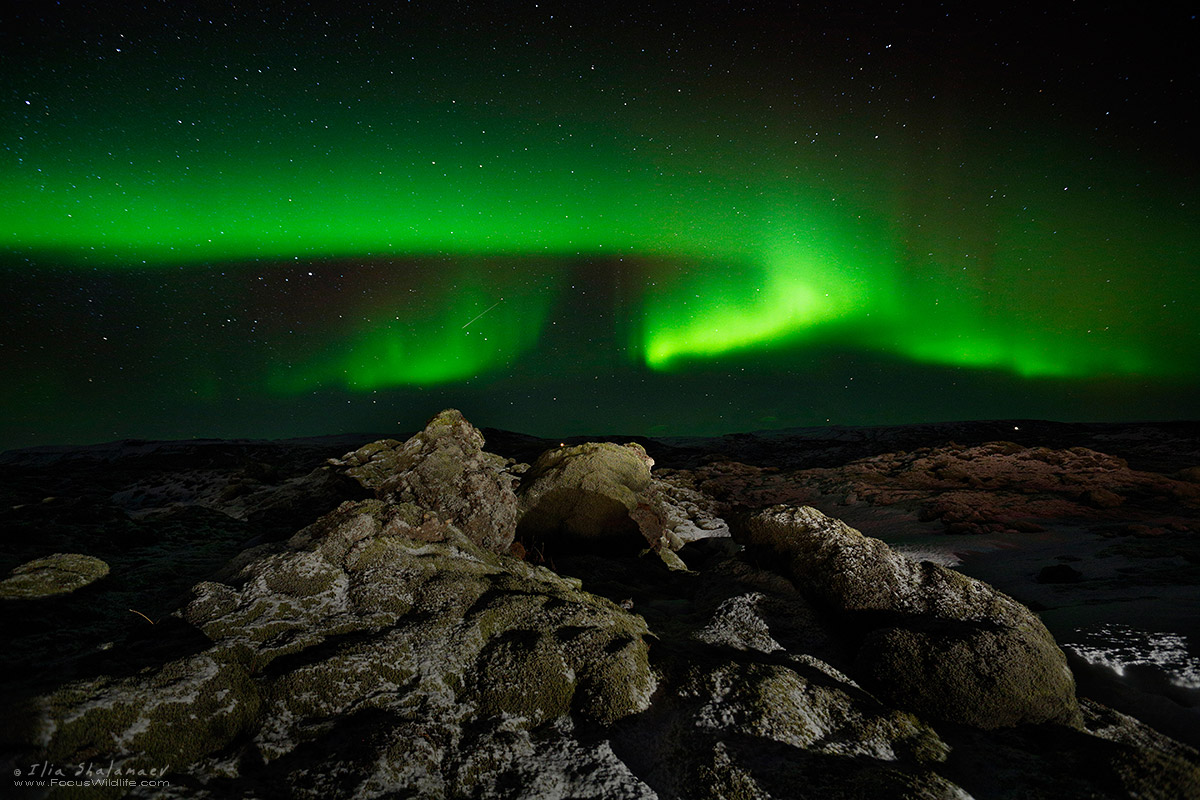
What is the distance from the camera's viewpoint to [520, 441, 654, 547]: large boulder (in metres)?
9.52

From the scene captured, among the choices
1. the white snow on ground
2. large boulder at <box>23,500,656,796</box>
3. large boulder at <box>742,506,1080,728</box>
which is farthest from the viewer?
the white snow on ground

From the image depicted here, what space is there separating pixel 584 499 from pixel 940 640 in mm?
6972

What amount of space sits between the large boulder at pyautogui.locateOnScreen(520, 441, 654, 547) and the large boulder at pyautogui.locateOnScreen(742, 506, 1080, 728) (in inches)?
179

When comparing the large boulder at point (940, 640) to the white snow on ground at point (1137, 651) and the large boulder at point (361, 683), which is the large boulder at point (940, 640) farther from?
the large boulder at point (361, 683)

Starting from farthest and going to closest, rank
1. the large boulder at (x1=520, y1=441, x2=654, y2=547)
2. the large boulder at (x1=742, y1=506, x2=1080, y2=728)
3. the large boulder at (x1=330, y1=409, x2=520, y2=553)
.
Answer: the large boulder at (x1=520, y1=441, x2=654, y2=547) < the large boulder at (x1=330, y1=409, x2=520, y2=553) < the large boulder at (x1=742, y1=506, x2=1080, y2=728)

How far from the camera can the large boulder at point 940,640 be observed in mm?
3434

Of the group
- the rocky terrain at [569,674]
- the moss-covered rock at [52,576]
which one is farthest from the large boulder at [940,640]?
the moss-covered rock at [52,576]

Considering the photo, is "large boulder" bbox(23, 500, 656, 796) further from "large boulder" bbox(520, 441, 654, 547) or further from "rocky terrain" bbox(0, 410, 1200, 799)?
"large boulder" bbox(520, 441, 654, 547)

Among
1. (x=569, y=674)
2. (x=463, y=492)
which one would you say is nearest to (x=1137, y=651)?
(x=569, y=674)

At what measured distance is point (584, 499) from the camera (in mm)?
10070

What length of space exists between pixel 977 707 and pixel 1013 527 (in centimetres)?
948

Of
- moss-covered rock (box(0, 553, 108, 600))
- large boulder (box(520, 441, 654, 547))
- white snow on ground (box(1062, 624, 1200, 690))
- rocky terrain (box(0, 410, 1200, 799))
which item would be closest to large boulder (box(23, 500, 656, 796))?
rocky terrain (box(0, 410, 1200, 799))

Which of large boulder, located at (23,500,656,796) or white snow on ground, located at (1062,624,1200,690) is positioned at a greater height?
large boulder, located at (23,500,656,796)

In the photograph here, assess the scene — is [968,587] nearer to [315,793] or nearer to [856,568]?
[856,568]
